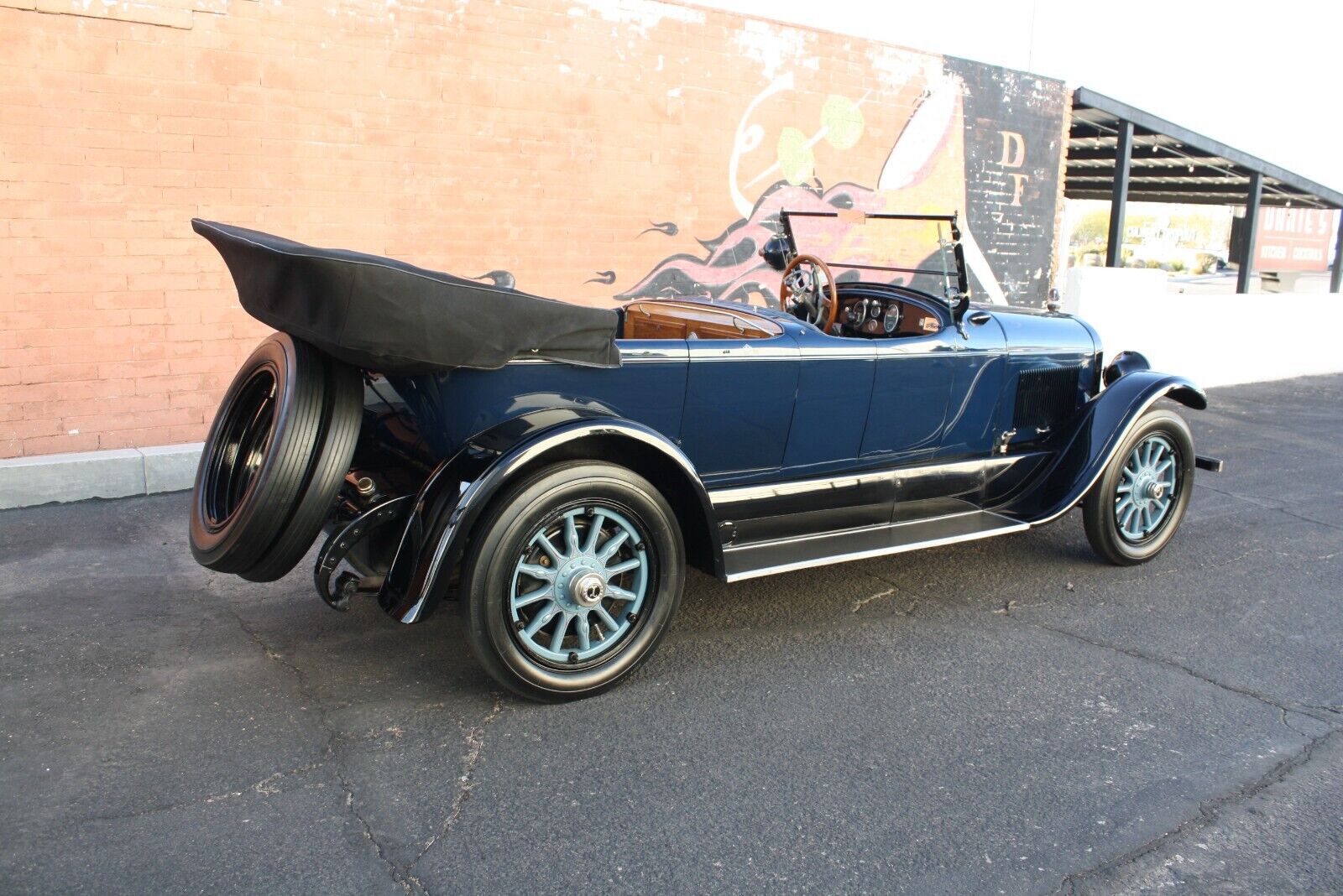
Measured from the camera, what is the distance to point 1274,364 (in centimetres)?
1273

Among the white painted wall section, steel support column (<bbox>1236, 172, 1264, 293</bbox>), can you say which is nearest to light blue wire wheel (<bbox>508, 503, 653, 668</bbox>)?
the white painted wall section

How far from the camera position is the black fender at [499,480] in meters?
3.32

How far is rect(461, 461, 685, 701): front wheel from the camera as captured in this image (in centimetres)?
336

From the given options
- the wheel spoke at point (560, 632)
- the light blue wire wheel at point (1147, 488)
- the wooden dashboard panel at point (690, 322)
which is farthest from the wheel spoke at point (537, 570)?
the light blue wire wheel at point (1147, 488)

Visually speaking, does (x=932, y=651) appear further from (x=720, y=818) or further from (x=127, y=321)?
(x=127, y=321)

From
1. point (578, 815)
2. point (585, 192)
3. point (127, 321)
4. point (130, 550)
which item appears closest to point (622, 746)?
point (578, 815)

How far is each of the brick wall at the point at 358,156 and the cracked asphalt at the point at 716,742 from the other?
1993 mm

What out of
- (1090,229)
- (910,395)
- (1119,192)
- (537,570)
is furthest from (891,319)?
(1090,229)

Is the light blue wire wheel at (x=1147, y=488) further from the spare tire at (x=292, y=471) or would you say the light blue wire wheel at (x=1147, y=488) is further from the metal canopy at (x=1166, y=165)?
the metal canopy at (x=1166, y=165)

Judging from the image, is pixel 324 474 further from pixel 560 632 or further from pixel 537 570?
pixel 560 632

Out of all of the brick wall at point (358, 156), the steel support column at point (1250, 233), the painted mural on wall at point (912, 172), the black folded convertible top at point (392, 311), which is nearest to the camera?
the black folded convertible top at point (392, 311)

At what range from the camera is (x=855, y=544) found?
14.3 feet

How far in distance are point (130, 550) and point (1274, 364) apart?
12.7 m

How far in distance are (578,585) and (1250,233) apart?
1466 centimetres
